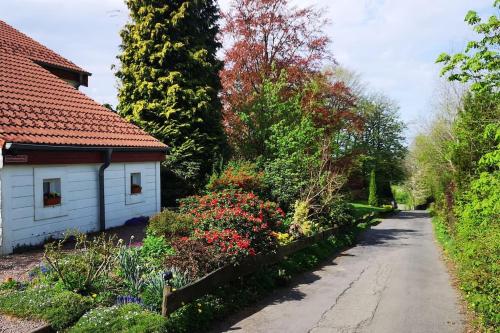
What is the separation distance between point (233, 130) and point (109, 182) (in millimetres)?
8487

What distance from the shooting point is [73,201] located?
507 inches

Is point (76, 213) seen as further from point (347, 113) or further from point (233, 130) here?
point (347, 113)

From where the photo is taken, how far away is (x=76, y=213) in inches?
511

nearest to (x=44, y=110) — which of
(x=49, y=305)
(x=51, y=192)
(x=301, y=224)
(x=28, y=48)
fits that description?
(x=51, y=192)

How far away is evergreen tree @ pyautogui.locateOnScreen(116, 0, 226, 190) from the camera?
19.6m

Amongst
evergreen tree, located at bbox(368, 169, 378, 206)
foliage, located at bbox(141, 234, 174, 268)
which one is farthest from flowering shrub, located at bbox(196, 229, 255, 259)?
evergreen tree, located at bbox(368, 169, 378, 206)

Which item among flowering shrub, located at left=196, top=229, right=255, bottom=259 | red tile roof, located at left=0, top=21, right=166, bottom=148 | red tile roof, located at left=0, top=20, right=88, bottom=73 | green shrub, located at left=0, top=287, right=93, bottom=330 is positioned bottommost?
green shrub, located at left=0, top=287, right=93, bottom=330

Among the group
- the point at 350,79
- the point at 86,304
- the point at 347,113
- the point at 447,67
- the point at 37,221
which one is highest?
the point at 350,79

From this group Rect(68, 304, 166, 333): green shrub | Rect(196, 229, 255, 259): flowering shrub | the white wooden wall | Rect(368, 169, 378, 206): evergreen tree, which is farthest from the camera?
Rect(368, 169, 378, 206): evergreen tree

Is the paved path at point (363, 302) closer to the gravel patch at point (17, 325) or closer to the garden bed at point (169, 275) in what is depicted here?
the garden bed at point (169, 275)

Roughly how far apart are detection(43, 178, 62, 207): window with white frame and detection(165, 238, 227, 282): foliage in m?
5.38

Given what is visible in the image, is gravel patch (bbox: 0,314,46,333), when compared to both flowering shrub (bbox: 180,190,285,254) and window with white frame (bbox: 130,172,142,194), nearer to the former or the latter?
flowering shrub (bbox: 180,190,285,254)

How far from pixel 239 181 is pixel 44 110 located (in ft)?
21.7

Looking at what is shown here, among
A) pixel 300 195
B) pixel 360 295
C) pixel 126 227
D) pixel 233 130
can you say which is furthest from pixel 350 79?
pixel 360 295
